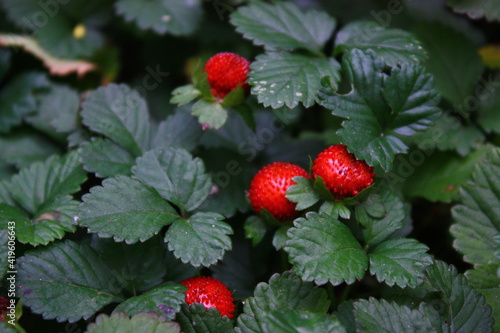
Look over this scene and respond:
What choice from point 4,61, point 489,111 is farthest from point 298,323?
point 4,61

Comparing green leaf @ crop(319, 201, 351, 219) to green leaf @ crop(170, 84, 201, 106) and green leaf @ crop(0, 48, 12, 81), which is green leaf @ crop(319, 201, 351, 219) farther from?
green leaf @ crop(0, 48, 12, 81)

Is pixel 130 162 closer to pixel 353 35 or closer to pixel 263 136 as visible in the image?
pixel 263 136

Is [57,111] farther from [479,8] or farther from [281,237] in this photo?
[479,8]

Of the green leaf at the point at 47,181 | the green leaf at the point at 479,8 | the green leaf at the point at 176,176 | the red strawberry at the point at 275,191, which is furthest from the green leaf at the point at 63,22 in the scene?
the green leaf at the point at 479,8

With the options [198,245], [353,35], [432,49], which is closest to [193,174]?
[198,245]

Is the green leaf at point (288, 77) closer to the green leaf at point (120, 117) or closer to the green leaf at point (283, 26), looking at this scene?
the green leaf at point (283, 26)
